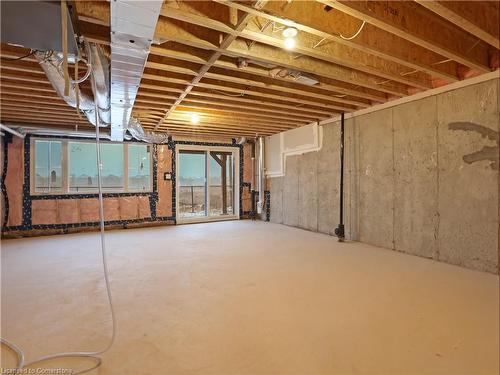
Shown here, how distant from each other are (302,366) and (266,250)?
7.95 ft

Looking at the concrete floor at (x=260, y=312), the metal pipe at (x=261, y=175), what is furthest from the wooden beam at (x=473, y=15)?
the metal pipe at (x=261, y=175)

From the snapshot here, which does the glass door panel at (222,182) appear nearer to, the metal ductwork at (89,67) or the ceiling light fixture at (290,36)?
the metal ductwork at (89,67)

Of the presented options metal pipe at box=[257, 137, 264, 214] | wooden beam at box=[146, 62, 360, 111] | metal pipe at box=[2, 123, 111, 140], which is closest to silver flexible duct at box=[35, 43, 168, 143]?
wooden beam at box=[146, 62, 360, 111]

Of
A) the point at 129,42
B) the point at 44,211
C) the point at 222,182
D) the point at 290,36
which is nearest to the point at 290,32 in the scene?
the point at 290,36

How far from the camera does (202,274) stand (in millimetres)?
2807

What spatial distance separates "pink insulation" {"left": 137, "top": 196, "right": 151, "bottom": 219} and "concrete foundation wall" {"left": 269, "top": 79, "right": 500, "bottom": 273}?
375 cm

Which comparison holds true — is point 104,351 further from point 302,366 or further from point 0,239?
point 0,239

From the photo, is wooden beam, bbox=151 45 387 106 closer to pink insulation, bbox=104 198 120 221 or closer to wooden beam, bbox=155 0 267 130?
wooden beam, bbox=155 0 267 130

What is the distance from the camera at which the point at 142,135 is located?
525 centimetres

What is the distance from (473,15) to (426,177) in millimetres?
1869

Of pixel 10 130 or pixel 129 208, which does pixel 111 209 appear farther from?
pixel 10 130

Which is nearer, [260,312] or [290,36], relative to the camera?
[260,312]

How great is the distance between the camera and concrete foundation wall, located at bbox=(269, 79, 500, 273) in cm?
284

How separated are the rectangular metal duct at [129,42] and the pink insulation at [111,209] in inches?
126
